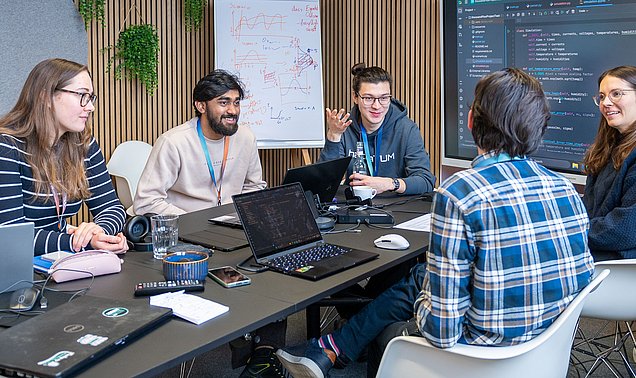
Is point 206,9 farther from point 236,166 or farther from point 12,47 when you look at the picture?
point 236,166

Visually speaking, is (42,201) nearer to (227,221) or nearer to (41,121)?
(41,121)

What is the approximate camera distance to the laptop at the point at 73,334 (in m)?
1.55

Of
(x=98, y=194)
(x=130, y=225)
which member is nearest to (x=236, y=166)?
(x=98, y=194)

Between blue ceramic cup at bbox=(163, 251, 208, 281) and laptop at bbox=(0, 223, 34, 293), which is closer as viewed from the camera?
laptop at bbox=(0, 223, 34, 293)

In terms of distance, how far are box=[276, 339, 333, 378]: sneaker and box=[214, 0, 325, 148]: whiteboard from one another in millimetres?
3375

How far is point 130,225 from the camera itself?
271 centimetres

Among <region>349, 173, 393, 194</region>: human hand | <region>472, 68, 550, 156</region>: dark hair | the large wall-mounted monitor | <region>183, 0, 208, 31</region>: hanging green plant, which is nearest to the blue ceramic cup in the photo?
<region>472, 68, 550, 156</region>: dark hair

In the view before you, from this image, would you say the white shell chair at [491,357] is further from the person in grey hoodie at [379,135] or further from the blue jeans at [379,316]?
the person in grey hoodie at [379,135]

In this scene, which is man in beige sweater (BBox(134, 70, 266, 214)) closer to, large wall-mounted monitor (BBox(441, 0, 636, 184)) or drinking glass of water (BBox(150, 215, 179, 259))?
drinking glass of water (BBox(150, 215, 179, 259))

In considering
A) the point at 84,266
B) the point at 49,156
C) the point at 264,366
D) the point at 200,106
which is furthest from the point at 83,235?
the point at 200,106

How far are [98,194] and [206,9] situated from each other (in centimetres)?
350

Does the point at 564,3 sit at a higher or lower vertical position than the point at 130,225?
higher

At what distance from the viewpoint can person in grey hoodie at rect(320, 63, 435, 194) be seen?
4141 mm

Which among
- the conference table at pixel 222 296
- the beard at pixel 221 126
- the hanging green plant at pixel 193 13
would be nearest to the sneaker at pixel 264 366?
the conference table at pixel 222 296
